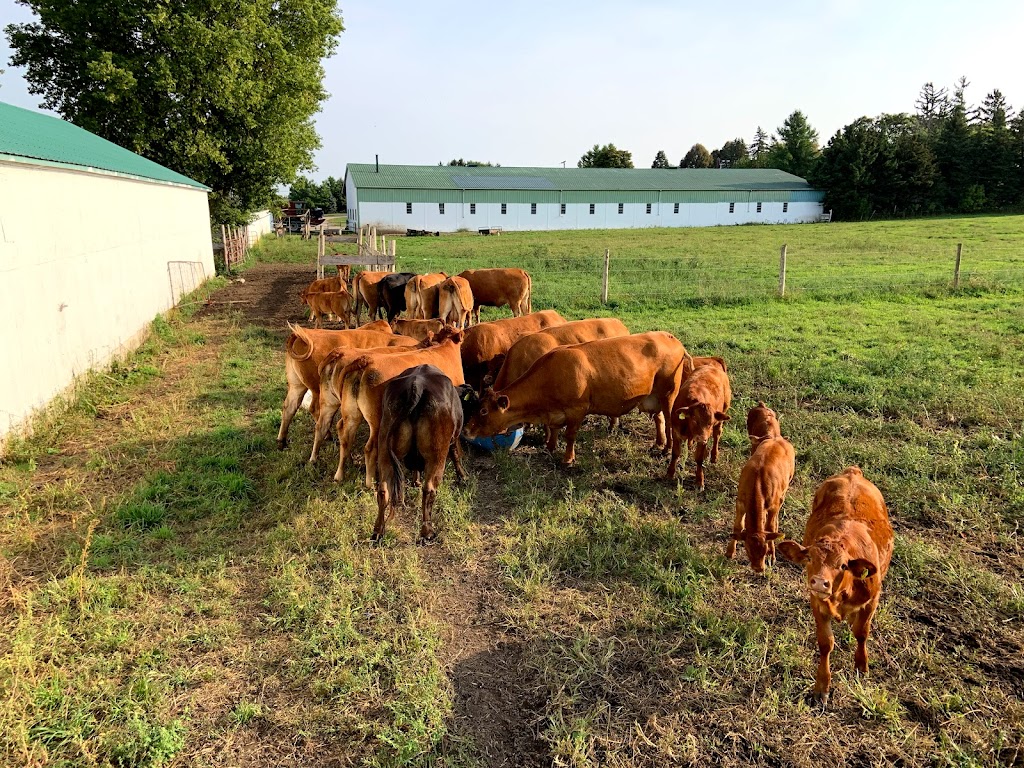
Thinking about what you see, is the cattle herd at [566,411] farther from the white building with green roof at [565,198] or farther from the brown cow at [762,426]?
the white building with green roof at [565,198]

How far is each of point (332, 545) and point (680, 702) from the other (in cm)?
291

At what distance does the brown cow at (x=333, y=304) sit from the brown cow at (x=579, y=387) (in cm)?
761

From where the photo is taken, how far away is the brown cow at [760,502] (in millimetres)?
4574

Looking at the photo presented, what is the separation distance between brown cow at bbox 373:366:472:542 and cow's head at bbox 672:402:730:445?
7.00 ft

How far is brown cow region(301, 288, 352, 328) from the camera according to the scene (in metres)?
13.1

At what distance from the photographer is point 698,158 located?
109m

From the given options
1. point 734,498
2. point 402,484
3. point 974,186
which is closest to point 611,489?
point 734,498

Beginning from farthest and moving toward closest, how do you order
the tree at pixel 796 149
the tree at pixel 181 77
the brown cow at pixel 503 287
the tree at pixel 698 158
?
the tree at pixel 698 158, the tree at pixel 796 149, the tree at pixel 181 77, the brown cow at pixel 503 287

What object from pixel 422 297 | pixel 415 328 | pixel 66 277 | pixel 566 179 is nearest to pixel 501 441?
pixel 415 328

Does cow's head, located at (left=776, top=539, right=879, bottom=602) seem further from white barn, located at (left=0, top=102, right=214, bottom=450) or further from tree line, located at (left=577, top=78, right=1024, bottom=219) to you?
tree line, located at (left=577, top=78, right=1024, bottom=219)

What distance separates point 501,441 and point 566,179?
2234 inches

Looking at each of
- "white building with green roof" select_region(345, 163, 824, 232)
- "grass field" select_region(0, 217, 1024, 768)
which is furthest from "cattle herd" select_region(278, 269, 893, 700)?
"white building with green roof" select_region(345, 163, 824, 232)

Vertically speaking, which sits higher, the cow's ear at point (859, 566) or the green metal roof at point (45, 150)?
the green metal roof at point (45, 150)

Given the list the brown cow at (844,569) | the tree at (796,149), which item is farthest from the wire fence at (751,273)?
the tree at (796,149)
